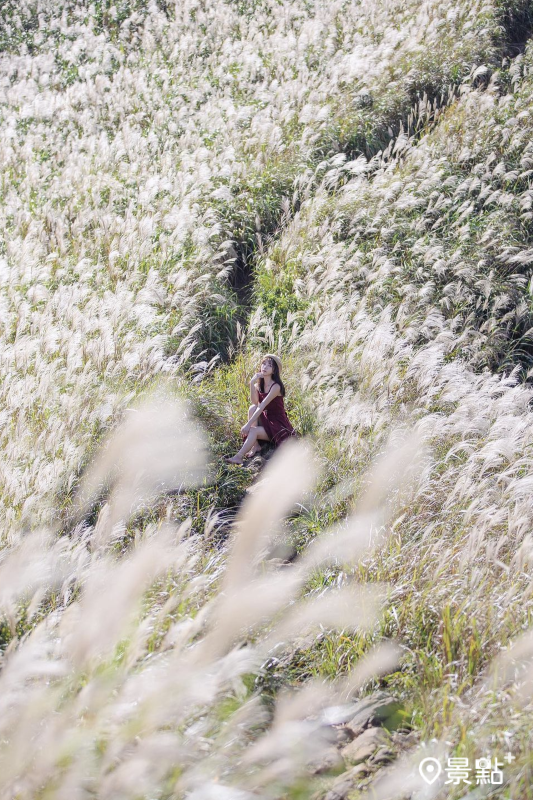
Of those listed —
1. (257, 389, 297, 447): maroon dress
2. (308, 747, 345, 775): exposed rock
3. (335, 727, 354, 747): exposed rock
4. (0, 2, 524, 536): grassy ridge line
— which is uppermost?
(0, 2, 524, 536): grassy ridge line

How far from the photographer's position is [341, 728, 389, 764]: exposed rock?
9.54 ft

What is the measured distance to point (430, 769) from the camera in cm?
255

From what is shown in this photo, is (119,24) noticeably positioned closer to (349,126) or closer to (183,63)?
(183,63)

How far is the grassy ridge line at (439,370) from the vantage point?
10.3ft

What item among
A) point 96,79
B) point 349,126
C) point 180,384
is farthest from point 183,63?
point 180,384

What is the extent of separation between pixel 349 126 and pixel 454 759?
9164mm

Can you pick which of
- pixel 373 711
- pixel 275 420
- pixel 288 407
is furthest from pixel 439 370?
pixel 373 711

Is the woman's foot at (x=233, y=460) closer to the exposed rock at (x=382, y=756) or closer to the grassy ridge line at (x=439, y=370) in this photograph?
the grassy ridge line at (x=439, y=370)

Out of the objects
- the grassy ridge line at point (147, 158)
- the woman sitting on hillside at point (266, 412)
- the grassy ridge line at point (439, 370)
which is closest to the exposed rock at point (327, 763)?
the grassy ridge line at point (439, 370)

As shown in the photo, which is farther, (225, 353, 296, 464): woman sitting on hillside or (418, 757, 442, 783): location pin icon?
(225, 353, 296, 464): woman sitting on hillside

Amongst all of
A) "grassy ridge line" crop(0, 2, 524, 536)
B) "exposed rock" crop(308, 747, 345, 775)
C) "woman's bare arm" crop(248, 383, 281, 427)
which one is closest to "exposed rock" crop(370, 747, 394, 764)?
"exposed rock" crop(308, 747, 345, 775)

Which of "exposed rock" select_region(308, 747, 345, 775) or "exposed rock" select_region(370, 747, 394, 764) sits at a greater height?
"exposed rock" select_region(370, 747, 394, 764)

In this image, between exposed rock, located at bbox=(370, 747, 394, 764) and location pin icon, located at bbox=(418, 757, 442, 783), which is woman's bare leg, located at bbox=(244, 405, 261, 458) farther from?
location pin icon, located at bbox=(418, 757, 442, 783)

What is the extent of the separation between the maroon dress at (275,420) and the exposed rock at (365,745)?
3028 millimetres
